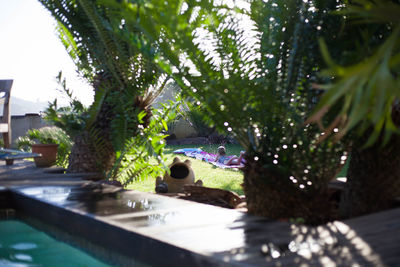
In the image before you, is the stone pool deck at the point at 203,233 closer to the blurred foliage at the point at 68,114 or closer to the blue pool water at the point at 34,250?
the blue pool water at the point at 34,250

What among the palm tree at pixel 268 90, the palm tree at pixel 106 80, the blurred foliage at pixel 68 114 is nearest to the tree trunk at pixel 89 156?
the palm tree at pixel 106 80

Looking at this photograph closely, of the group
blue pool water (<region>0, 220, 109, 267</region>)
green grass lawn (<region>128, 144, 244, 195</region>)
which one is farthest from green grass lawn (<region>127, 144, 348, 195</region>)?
blue pool water (<region>0, 220, 109, 267</region>)

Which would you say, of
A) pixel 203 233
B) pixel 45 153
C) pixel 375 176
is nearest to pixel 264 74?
pixel 375 176

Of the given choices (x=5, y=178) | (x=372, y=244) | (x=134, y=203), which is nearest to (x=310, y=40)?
(x=372, y=244)

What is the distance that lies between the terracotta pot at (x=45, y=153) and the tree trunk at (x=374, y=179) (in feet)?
16.3

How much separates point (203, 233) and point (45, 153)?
16.3 ft

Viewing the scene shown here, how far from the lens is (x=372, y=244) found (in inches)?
93.3

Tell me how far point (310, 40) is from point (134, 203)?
6.49 ft

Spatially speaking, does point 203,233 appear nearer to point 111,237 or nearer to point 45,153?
point 111,237

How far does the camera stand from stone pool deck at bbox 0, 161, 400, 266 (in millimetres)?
2211

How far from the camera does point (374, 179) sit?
3.53 m

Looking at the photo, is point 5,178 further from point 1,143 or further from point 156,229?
point 1,143

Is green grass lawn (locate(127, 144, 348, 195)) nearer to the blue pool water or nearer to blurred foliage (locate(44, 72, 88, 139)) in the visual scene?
blurred foliage (locate(44, 72, 88, 139))

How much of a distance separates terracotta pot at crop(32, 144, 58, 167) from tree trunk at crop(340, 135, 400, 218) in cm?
498
